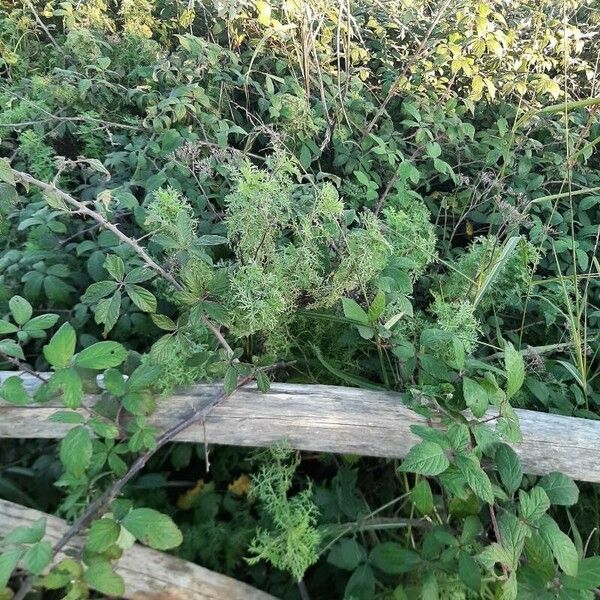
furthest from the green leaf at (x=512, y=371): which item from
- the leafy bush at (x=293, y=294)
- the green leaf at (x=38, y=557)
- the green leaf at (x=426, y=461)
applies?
the green leaf at (x=38, y=557)

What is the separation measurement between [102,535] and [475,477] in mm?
746

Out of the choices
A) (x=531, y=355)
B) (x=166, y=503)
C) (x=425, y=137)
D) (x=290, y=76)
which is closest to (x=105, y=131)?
(x=290, y=76)

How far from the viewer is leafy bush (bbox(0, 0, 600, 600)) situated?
4.09 ft

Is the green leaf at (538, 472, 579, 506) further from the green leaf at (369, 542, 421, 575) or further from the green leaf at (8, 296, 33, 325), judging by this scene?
the green leaf at (8, 296, 33, 325)

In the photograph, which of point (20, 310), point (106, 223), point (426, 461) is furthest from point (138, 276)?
point (426, 461)

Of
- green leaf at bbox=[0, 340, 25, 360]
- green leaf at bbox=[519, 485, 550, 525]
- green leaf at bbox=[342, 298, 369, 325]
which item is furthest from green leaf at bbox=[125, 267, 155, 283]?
green leaf at bbox=[519, 485, 550, 525]

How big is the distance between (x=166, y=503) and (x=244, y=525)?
227mm

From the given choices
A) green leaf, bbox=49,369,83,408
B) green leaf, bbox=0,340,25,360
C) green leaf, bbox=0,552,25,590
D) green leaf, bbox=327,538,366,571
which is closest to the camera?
green leaf, bbox=0,552,25,590

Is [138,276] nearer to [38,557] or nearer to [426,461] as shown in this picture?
[38,557]

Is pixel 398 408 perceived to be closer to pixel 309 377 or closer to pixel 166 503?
pixel 309 377

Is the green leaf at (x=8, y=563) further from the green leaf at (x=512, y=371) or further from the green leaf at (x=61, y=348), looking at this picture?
the green leaf at (x=512, y=371)

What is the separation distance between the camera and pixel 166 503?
1595mm

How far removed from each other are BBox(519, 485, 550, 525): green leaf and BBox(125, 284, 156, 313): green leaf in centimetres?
91

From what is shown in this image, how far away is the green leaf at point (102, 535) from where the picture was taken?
3.66 feet
